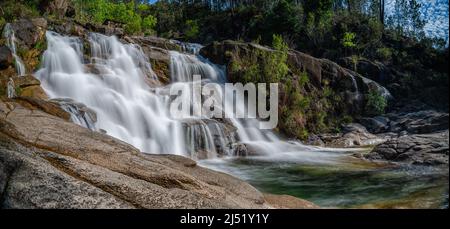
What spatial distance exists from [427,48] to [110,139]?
36.1 m

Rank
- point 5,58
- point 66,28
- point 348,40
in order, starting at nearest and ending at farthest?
1. point 5,58
2. point 66,28
3. point 348,40

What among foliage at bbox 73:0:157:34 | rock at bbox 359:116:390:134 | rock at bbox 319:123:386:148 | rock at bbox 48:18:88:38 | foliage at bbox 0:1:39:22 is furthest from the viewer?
foliage at bbox 73:0:157:34

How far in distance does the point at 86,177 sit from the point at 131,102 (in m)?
13.0

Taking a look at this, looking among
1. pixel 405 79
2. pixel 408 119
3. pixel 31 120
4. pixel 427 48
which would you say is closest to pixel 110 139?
pixel 31 120

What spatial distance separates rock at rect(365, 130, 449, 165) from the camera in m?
11.2

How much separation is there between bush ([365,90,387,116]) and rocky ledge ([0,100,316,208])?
935 inches

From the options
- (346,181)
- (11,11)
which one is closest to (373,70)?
(346,181)

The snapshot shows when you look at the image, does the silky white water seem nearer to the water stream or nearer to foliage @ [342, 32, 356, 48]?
the water stream

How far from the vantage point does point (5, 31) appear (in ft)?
58.4

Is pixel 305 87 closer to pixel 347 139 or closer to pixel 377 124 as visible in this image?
pixel 347 139

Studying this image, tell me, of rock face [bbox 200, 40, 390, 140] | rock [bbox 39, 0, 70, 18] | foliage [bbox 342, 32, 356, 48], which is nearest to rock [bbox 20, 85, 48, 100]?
rock face [bbox 200, 40, 390, 140]

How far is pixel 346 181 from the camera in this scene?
1033 centimetres
